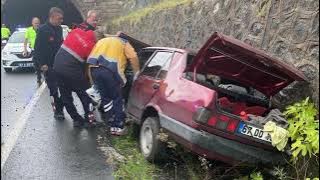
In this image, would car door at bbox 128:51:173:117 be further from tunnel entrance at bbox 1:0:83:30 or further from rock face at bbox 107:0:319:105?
tunnel entrance at bbox 1:0:83:30

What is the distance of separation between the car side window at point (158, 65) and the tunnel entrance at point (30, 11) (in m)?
35.9

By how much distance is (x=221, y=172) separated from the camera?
602cm

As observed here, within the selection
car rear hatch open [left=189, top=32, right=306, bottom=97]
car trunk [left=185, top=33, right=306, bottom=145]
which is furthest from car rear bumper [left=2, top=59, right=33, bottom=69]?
car rear hatch open [left=189, top=32, right=306, bottom=97]

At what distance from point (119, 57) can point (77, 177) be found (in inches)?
85.7

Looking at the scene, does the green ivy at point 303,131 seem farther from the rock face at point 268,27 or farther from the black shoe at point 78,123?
the black shoe at point 78,123

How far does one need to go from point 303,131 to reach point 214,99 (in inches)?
37.5

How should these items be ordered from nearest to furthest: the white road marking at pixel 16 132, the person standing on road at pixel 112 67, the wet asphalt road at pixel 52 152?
1. the wet asphalt road at pixel 52 152
2. the white road marking at pixel 16 132
3. the person standing on road at pixel 112 67

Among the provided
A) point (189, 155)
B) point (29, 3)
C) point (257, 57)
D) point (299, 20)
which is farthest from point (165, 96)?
point (29, 3)

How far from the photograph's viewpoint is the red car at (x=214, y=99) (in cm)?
528

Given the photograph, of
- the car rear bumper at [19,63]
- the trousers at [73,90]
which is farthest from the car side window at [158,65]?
the car rear bumper at [19,63]

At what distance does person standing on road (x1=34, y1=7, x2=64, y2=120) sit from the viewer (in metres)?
9.29

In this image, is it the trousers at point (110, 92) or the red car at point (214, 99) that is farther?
the trousers at point (110, 92)

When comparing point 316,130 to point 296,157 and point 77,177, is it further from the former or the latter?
point 77,177

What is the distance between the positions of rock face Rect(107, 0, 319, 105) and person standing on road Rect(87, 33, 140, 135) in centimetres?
213
